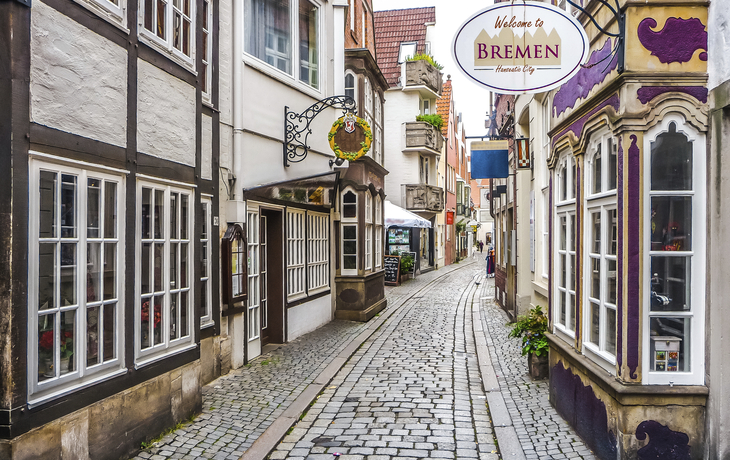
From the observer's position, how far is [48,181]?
4.23 metres

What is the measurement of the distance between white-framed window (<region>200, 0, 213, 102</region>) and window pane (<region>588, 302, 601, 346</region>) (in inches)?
213

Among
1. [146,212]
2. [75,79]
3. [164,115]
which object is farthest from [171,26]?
[146,212]

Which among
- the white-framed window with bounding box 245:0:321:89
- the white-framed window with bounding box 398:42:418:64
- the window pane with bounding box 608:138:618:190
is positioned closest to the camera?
the window pane with bounding box 608:138:618:190

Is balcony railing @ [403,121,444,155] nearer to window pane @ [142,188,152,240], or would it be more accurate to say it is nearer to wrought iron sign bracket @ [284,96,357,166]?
wrought iron sign bracket @ [284,96,357,166]

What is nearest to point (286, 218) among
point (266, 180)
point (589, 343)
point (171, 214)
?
point (266, 180)

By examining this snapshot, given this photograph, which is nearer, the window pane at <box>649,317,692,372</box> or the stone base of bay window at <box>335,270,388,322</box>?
the window pane at <box>649,317,692,372</box>

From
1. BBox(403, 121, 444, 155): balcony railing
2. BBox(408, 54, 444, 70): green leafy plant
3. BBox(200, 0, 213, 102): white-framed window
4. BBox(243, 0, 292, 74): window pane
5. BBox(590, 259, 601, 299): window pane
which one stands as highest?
BBox(408, 54, 444, 70): green leafy plant

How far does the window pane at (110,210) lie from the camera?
4.88 metres

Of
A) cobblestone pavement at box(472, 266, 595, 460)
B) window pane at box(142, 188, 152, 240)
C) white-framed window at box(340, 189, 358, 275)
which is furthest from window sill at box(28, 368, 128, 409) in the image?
white-framed window at box(340, 189, 358, 275)

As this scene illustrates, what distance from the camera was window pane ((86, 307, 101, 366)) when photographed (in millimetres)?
4676

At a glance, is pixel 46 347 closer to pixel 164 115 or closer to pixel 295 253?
pixel 164 115

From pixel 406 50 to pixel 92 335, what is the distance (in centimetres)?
2920

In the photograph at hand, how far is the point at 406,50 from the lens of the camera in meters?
31.7

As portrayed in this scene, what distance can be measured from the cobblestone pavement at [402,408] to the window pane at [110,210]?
2449 mm
